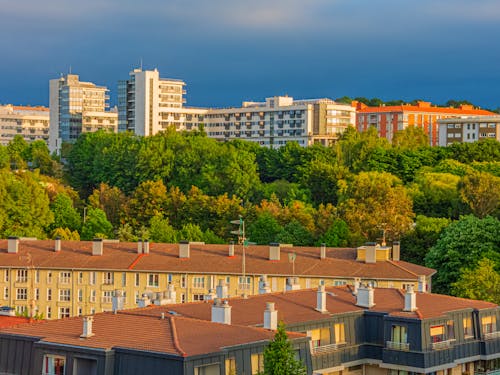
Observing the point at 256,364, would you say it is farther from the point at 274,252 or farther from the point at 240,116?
the point at 240,116

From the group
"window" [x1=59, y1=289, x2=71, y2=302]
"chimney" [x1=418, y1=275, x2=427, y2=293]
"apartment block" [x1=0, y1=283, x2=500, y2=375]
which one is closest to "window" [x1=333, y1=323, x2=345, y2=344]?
"apartment block" [x1=0, y1=283, x2=500, y2=375]

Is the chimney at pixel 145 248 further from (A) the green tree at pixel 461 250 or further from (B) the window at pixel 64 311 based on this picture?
(A) the green tree at pixel 461 250

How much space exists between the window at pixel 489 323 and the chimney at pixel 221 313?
1161 cm

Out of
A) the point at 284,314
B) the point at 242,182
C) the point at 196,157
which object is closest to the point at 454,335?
the point at 284,314

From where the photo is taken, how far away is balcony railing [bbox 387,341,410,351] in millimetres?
40531

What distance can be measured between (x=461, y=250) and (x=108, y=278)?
80.8 ft

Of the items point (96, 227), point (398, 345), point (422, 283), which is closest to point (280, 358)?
A: point (398, 345)

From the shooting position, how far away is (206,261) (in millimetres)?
76125

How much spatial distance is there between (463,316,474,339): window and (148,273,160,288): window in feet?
116

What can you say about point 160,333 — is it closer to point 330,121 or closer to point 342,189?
point 342,189

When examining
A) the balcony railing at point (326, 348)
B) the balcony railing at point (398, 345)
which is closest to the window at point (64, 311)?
the balcony railing at point (326, 348)

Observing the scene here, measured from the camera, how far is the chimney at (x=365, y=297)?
140ft

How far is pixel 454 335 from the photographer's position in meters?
41.9

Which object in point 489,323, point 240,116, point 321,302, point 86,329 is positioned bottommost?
point 489,323
